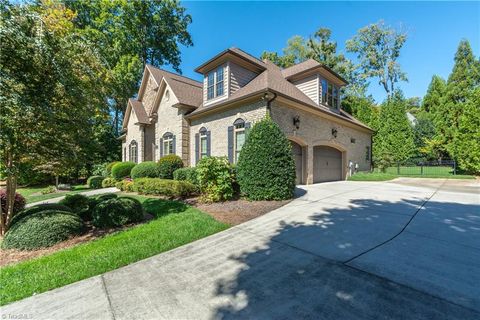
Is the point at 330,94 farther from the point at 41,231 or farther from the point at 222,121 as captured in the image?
the point at 41,231

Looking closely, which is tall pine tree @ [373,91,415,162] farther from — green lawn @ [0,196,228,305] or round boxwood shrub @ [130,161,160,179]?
green lawn @ [0,196,228,305]

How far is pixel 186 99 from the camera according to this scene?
46.8 ft

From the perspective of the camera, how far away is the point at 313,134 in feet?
39.4

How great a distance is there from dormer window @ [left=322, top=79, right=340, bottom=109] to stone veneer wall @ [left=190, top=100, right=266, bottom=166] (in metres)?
5.95

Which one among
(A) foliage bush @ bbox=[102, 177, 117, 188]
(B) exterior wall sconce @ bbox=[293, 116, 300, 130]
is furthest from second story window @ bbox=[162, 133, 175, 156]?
(B) exterior wall sconce @ bbox=[293, 116, 300, 130]

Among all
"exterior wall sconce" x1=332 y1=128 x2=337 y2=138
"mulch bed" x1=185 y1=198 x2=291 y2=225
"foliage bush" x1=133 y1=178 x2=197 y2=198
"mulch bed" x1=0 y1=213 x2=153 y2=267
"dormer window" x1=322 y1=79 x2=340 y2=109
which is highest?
"dormer window" x1=322 y1=79 x2=340 y2=109

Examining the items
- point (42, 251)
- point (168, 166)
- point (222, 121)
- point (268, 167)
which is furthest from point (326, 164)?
point (42, 251)

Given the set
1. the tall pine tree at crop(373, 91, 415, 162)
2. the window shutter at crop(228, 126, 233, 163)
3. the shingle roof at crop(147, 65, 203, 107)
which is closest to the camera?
the window shutter at crop(228, 126, 233, 163)

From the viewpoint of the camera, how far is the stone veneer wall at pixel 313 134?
10.3 m

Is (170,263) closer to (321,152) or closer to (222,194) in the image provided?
(222,194)

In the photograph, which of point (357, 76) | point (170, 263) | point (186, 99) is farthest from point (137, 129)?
point (357, 76)

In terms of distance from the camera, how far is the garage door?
42.6ft

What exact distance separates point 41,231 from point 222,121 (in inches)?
338

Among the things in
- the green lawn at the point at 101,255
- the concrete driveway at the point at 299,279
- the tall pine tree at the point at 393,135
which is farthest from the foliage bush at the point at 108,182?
the tall pine tree at the point at 393,135
